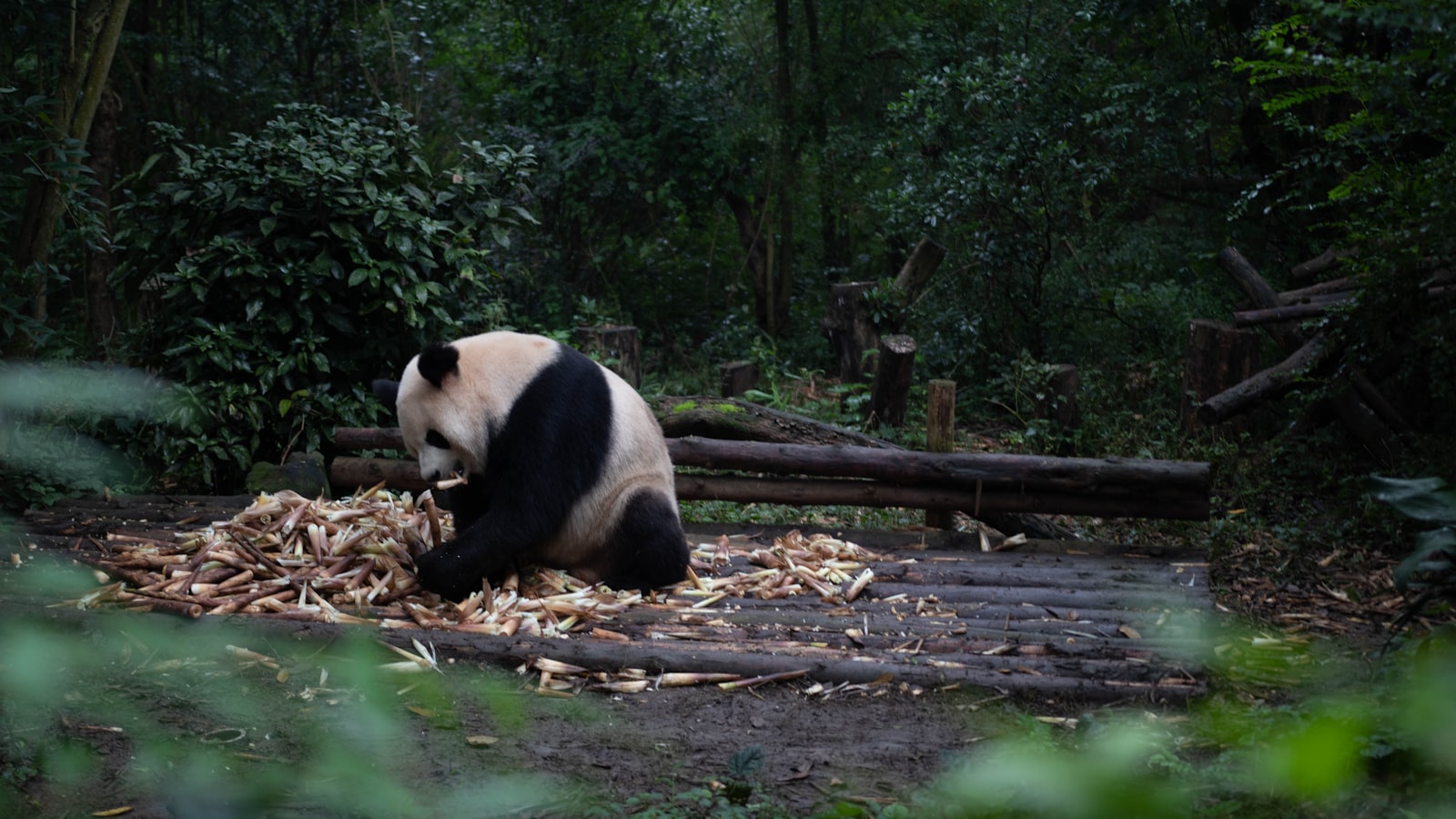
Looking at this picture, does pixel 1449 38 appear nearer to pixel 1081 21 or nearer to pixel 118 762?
pixel 118 762

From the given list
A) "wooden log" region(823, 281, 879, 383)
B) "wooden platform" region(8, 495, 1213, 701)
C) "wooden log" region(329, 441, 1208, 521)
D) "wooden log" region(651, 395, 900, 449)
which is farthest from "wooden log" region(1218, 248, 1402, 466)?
"wooden log" region(823, 281, 879, 383)

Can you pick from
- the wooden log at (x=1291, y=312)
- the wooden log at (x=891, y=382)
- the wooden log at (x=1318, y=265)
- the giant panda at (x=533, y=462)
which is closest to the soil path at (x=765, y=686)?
the giant panda at (x=533, y=462)

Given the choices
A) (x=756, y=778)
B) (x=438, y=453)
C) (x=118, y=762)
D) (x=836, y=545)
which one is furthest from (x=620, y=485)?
(x=118, y=762)

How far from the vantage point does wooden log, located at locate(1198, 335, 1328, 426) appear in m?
6.99

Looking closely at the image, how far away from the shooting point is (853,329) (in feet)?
34.0

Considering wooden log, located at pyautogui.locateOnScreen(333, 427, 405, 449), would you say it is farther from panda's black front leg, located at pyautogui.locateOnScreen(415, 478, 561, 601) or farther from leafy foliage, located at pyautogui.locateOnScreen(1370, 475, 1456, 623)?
leafy foliage, located at pyautogui.locateOnScreen(1370, 475, 1456, 623)

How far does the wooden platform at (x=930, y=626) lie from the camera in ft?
13.1

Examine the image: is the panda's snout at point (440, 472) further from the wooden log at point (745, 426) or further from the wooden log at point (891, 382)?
the wooden log at point (891, 382)

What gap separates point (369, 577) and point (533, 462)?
959 mm

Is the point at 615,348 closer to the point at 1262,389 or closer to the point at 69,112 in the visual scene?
the point at 69,112

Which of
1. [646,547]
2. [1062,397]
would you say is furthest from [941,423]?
[1062,397]

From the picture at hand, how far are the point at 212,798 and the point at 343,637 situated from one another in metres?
2.65

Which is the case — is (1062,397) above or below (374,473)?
above

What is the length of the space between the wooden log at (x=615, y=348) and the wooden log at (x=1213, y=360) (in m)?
4.41
